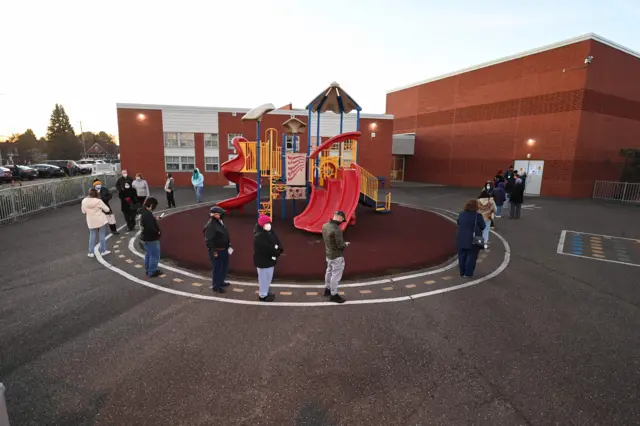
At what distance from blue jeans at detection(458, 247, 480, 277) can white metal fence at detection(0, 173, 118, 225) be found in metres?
15.8

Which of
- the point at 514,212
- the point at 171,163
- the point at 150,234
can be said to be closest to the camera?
the point at 150,234

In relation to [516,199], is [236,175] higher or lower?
higher

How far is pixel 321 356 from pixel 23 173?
40.7 meters

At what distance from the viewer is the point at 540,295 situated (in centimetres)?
666

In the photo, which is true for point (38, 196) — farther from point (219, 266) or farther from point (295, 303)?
point (295, 303)

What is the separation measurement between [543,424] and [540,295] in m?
3.91

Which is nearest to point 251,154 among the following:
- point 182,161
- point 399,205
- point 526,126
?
point 399,205

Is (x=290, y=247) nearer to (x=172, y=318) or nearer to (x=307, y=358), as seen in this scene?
(x=172, y=318)

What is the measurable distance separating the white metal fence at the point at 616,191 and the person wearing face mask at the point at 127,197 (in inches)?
1078

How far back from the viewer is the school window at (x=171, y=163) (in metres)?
27.0

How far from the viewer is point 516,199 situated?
14.3m

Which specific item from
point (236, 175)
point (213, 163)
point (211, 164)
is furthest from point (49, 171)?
point (236, 175)

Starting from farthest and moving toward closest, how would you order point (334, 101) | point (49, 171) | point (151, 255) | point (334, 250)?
point (49, 171) < point (334, 101) < point (151, 255) < point (334, 250)

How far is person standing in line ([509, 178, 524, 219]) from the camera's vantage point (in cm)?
1406
